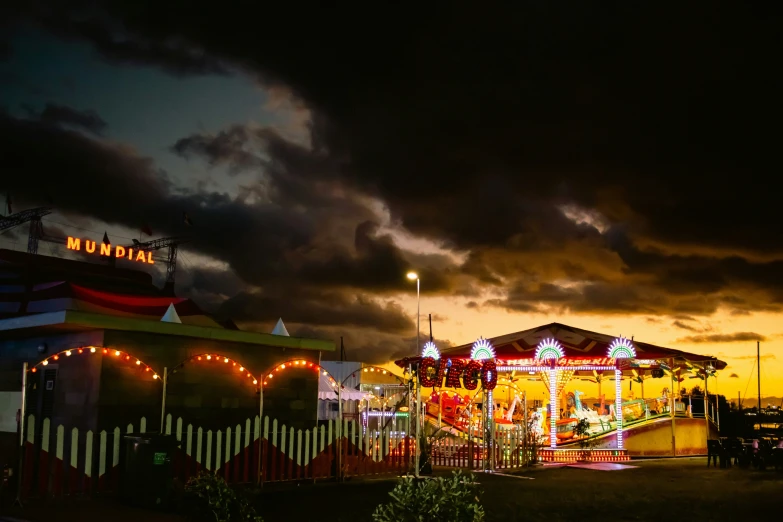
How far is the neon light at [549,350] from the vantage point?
1103 inches

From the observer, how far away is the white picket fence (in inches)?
512

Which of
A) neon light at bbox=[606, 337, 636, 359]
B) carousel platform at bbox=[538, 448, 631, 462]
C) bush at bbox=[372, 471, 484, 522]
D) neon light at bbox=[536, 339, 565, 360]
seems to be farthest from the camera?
neon light at bbox=[536, 339, 565, 360]

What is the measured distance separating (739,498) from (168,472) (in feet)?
36.1

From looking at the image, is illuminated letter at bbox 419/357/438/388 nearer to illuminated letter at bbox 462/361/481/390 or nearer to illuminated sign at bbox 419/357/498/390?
illuminated sign at bbox 419/357/498/390

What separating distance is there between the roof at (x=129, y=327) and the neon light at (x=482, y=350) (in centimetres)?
1223

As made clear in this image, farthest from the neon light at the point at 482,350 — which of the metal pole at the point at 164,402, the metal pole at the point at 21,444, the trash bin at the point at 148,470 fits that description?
the metal pole at the point at 21,444

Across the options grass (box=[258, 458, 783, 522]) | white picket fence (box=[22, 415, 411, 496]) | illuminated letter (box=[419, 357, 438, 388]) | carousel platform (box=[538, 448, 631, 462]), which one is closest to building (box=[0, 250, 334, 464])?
white picket fence (box=[22, 415, 411, 496])

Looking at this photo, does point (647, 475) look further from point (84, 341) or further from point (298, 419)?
point (84, 341)

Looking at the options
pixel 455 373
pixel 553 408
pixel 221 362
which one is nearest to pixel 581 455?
pixel 553 408

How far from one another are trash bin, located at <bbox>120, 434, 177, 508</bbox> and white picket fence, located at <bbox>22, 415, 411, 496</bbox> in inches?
10.4

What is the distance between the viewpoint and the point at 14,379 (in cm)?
1697

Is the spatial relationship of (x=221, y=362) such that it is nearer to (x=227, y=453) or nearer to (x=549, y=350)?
(x=227, y=453)

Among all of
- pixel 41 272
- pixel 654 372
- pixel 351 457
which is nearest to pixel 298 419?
pixel 351 457

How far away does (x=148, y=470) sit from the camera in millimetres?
12469
